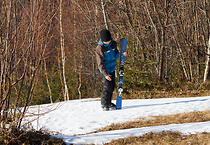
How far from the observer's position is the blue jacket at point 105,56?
621 cm

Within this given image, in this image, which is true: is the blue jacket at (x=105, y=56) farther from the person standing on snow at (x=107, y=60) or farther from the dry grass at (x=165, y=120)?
the dry grass at (x=165, y=120)

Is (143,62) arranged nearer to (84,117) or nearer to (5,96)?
(84,117)

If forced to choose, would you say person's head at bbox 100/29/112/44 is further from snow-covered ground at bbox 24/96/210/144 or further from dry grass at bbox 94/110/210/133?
dry grass at bbox 94/110/210/133

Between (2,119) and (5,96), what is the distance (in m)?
0.40

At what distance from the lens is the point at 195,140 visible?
3803mm

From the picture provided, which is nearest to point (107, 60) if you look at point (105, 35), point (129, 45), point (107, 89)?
point (105, 35)

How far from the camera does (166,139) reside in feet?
13.0

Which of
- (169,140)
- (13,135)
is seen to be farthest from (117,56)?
(13,135)

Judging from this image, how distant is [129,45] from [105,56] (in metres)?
3.11

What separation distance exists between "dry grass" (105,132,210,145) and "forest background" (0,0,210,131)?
1.35m

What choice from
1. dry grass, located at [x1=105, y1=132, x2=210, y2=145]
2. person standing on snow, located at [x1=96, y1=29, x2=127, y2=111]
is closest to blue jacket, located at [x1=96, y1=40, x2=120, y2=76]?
person standing on snow, located at [x1=96, y1=29, x2=127, y2=111]

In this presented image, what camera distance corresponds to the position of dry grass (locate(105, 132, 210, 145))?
12.4 feet

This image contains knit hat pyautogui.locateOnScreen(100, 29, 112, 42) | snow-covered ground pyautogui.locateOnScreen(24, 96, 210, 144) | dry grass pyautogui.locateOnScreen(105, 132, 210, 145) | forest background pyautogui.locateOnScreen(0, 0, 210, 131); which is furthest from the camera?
knit hat pyautogui.locateOnScreen(100, 29, 112, 42)

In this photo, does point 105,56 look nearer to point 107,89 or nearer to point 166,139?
point 107,89
